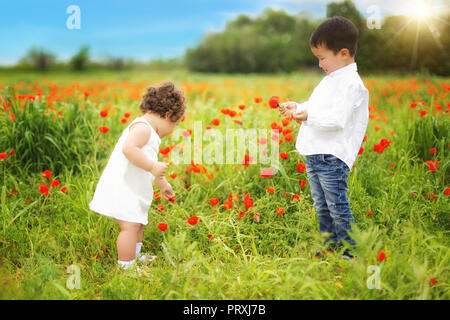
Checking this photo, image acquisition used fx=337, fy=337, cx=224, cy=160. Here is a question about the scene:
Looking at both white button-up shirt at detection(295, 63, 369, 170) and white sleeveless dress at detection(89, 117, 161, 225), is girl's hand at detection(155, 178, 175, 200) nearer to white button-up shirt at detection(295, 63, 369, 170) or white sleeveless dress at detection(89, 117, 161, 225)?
white sleeveless dress at detection(89, 117, 161, 225)

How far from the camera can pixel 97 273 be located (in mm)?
2146

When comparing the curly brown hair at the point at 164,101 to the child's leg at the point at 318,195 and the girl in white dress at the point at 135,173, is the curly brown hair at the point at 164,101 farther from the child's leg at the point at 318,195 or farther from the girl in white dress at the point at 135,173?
the child's leg at the point at 318,195

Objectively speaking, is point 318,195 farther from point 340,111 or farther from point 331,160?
point 340,111

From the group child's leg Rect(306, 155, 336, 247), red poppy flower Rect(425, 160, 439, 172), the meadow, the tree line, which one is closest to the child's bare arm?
the meadow

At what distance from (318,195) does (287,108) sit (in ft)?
1.97

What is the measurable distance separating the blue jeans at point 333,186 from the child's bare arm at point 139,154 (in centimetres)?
92

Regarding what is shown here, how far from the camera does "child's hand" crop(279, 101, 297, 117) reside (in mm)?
2079

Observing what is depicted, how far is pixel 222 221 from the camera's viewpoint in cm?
245

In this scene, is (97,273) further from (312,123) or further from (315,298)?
(312,123)

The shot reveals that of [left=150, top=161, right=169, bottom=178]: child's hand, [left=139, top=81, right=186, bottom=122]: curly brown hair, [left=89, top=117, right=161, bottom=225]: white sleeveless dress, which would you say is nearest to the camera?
[left=150, top=161, right=169, bottom=178]: child's hand

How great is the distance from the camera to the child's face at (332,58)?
77.9 inches

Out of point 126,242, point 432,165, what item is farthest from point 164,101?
point 432,165

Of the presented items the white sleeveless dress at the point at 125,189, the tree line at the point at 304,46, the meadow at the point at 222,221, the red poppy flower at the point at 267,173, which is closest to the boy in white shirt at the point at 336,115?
the meadow at the point at 222,221
